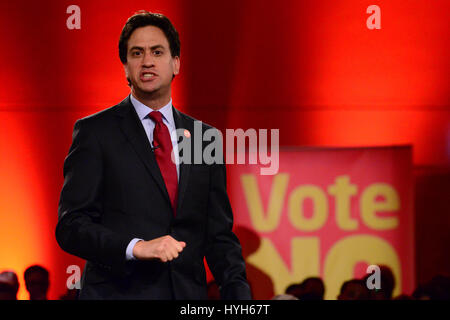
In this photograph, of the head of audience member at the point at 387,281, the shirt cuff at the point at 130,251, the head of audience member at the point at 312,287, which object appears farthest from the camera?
the head of audience member at the point at 387,281

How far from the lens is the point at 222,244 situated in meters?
1.54

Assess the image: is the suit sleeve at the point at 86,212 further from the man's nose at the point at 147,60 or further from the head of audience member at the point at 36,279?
the head of audience member at the point at 36,279

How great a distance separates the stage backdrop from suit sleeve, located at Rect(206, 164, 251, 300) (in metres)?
2.40

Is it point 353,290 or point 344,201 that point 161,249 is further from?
point 344,201

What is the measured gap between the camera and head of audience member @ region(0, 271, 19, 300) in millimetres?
3576

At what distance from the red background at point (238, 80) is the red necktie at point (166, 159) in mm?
2670

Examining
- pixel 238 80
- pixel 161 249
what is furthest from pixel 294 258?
pixel 161 249

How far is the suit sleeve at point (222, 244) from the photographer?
1469 millimetres

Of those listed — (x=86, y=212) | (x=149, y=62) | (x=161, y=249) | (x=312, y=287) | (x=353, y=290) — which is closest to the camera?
(x=161, y=249)

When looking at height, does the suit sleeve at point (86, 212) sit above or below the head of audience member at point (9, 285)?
above

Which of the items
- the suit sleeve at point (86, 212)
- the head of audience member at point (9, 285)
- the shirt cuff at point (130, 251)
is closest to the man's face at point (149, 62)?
the suit sleeve at point (86, 212)

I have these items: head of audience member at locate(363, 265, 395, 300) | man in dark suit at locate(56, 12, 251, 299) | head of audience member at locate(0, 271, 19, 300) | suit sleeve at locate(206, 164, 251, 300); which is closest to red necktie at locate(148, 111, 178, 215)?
man in dark suit at locate(56, 12, 251, 299)

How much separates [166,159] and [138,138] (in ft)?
0.27

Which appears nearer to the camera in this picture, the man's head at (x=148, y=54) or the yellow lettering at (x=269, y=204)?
the man's head at (x=148, y=54)
